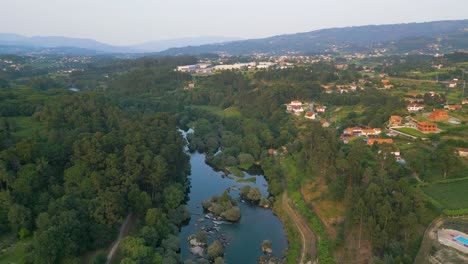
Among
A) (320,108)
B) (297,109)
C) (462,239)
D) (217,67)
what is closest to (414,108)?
(320,108)

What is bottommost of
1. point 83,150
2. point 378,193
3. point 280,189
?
point 280,189

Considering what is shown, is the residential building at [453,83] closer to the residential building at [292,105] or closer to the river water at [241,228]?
the residential building at [292,105]

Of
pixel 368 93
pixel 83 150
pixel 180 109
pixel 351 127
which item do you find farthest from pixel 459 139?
pixel 180 109

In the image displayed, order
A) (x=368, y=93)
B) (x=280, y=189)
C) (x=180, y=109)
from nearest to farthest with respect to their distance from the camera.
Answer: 1. (x=280, y=189)
2. (x=368, y=93)
3. (x=180, y=109)

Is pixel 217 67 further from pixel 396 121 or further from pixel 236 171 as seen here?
pixel 236 171

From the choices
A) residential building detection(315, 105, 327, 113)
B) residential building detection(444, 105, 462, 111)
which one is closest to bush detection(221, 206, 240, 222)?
residential building detection(315, 105, 327, 113)

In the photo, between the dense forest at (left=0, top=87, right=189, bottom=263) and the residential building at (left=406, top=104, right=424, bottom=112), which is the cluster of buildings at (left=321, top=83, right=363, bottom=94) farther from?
the dense forest at (left=0, top=87, right=189, bottom=263)

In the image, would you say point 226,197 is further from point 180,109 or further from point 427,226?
point 180,109
